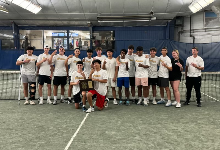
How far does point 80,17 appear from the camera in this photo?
21.0 m

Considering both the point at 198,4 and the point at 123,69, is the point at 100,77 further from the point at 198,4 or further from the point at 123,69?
the point at 198,4

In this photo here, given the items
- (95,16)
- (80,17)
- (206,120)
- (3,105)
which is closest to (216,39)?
(95,16)

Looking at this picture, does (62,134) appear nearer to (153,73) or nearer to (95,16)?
(153,73)

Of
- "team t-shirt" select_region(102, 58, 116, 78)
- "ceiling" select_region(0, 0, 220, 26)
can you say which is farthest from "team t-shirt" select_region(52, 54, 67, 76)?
"ceiling" select_region(0, 0, 220, 26)

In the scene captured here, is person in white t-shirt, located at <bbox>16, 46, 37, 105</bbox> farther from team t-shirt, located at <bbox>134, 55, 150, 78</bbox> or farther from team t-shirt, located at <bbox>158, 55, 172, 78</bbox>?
team t-shirt, located at <bbox>158, 55, 172, 78</bbox>

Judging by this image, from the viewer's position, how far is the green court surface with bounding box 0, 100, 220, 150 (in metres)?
4.05

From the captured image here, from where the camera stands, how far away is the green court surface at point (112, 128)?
Answer: 13.3 ft

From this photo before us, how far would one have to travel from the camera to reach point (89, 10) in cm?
1973

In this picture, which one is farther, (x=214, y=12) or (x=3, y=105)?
(x=214, y=12)

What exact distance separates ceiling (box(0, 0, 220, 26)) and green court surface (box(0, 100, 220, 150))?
13447mm

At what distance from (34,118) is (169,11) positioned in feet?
56.3

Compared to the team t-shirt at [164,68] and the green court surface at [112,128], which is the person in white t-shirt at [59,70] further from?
the team t-shirt at [164,68]

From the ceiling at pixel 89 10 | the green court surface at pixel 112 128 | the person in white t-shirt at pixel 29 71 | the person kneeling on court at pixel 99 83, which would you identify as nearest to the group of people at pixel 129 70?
the person in white t-shirt at pixel 29 71

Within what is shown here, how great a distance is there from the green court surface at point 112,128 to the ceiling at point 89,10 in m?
13.4
